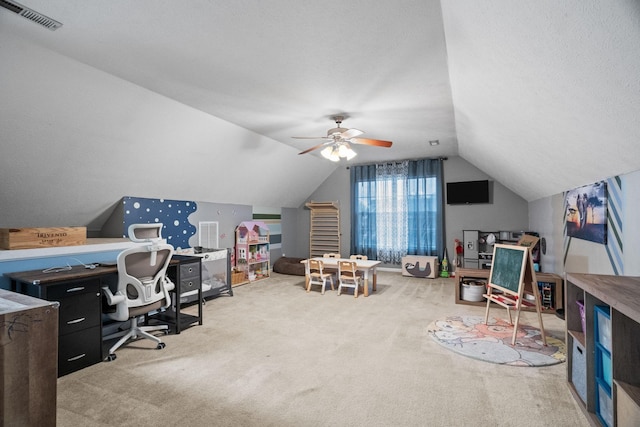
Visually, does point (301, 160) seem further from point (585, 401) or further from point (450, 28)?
point (585, 401)

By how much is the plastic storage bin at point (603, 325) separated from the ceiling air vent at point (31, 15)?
395cm

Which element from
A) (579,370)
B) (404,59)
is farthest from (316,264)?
(579,370)

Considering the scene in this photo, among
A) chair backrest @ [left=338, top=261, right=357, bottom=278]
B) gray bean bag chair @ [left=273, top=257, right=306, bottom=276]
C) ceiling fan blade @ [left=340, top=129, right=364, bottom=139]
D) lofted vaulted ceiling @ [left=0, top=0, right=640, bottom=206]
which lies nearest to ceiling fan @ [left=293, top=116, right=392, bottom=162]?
ceiling fan blade @ [left=340, top=129, right=364, bottom=139]

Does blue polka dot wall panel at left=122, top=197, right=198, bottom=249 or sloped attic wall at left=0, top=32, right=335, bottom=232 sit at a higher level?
sloped attic wall at left=0, top=32, right=335, bottom=232

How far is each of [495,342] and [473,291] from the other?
1.56 meters

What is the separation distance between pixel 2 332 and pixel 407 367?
105 inches

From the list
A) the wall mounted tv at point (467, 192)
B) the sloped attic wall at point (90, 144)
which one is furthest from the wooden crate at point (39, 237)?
the wall mounted tv at point (467, 192)

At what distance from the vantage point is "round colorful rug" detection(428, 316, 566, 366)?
2.85 meters

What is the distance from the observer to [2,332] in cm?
132

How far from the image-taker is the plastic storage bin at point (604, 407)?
5.82 ft

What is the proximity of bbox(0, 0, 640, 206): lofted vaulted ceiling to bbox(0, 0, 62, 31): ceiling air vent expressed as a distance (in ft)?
0.18

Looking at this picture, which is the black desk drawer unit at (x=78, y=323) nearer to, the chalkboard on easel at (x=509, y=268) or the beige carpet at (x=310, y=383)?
the beige carpet at (x=310, y=383)

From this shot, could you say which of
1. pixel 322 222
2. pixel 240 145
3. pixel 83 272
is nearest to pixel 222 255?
pixel 240 145

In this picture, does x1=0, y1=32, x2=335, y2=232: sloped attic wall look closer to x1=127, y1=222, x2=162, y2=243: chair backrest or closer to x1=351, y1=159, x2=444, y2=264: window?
x1=127, y1=222, x2=162, y2=243: chair backrest
